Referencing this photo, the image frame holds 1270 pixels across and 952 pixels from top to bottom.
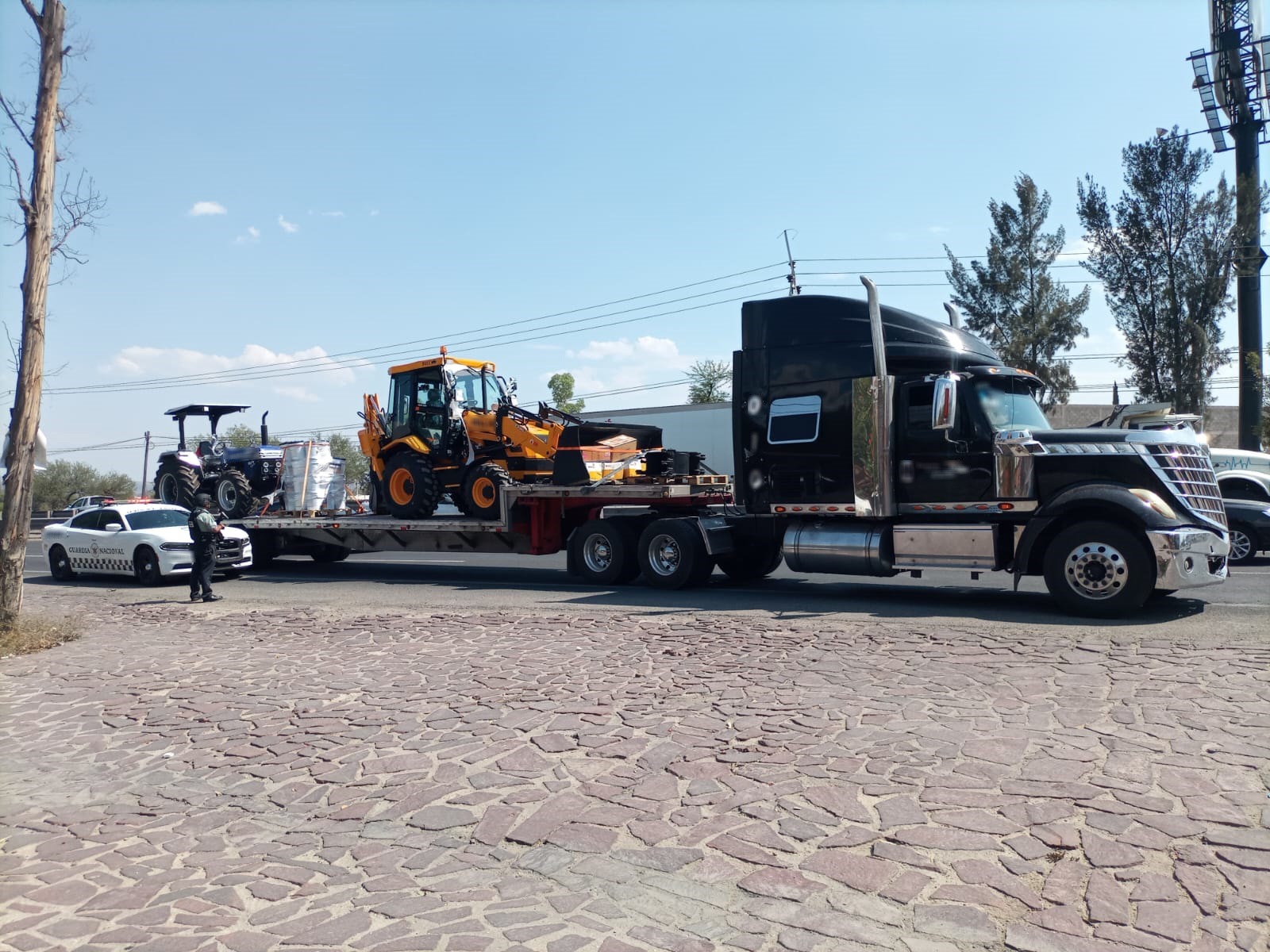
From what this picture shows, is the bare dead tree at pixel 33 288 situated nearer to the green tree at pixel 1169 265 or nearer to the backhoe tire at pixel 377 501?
the backhoe tire at pixel 377 501

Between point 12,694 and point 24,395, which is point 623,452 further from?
point 12,694

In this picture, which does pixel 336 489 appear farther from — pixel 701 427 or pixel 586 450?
pixel 701 427

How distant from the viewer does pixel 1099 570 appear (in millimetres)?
9547

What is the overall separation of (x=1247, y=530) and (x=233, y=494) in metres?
18.7

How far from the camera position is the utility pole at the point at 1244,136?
25.4 meters

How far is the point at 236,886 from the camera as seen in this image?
4.01m

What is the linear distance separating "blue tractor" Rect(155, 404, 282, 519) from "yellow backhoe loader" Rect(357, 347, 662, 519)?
4.72 metres

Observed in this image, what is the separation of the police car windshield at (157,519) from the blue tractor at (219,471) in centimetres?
257

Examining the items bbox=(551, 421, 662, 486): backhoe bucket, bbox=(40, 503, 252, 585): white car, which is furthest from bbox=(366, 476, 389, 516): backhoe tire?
bbox=(551, 421, 662, 486): backhoe bucket

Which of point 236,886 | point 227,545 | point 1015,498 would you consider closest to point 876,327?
point 1015,498

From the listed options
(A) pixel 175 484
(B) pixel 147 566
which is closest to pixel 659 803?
(B) pixel 147 566

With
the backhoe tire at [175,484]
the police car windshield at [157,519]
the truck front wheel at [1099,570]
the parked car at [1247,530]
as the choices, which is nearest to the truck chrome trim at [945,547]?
the truck front wheel at [1099,570]

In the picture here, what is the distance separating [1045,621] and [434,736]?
635 cm

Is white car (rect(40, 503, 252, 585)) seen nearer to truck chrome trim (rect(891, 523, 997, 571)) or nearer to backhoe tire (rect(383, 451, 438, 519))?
backhoe tire (rect(383, 451, 438, 519))
